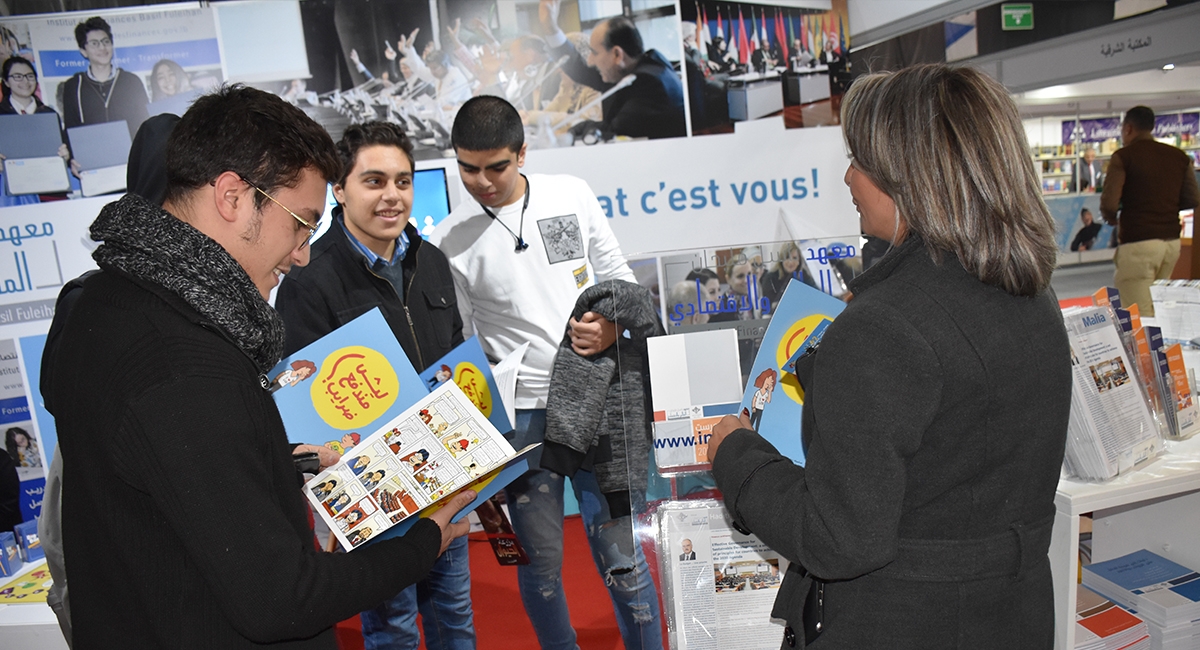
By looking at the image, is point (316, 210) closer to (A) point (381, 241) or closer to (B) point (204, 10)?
(A) point (381, 241)

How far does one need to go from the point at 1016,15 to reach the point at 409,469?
6642mm

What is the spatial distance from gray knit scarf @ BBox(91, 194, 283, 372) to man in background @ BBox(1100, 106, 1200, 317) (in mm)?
6238

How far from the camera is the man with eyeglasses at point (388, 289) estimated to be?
82.1 inches

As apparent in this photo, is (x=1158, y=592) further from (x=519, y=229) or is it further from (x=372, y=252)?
(x=372, y=252)

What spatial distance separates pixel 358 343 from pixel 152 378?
885 mm

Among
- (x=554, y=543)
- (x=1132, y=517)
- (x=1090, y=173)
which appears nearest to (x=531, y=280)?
(x=554, y=543)

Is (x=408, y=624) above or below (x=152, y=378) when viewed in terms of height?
below

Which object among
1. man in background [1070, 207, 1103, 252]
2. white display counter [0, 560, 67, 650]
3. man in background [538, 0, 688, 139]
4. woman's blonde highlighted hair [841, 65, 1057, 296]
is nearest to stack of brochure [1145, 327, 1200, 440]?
woman's blonde highlighted hair [841, 65, 1057, 296]

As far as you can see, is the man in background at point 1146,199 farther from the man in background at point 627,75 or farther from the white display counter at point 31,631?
the white display counter at point 31,631

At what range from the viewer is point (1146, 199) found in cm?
543

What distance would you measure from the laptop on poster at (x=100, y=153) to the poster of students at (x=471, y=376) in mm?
2987

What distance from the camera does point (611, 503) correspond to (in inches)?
81.3

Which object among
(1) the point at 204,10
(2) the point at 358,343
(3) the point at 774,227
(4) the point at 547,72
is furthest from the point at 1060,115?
(2) the point at 358,343

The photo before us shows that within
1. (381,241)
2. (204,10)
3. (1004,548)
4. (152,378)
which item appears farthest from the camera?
(204,10)
